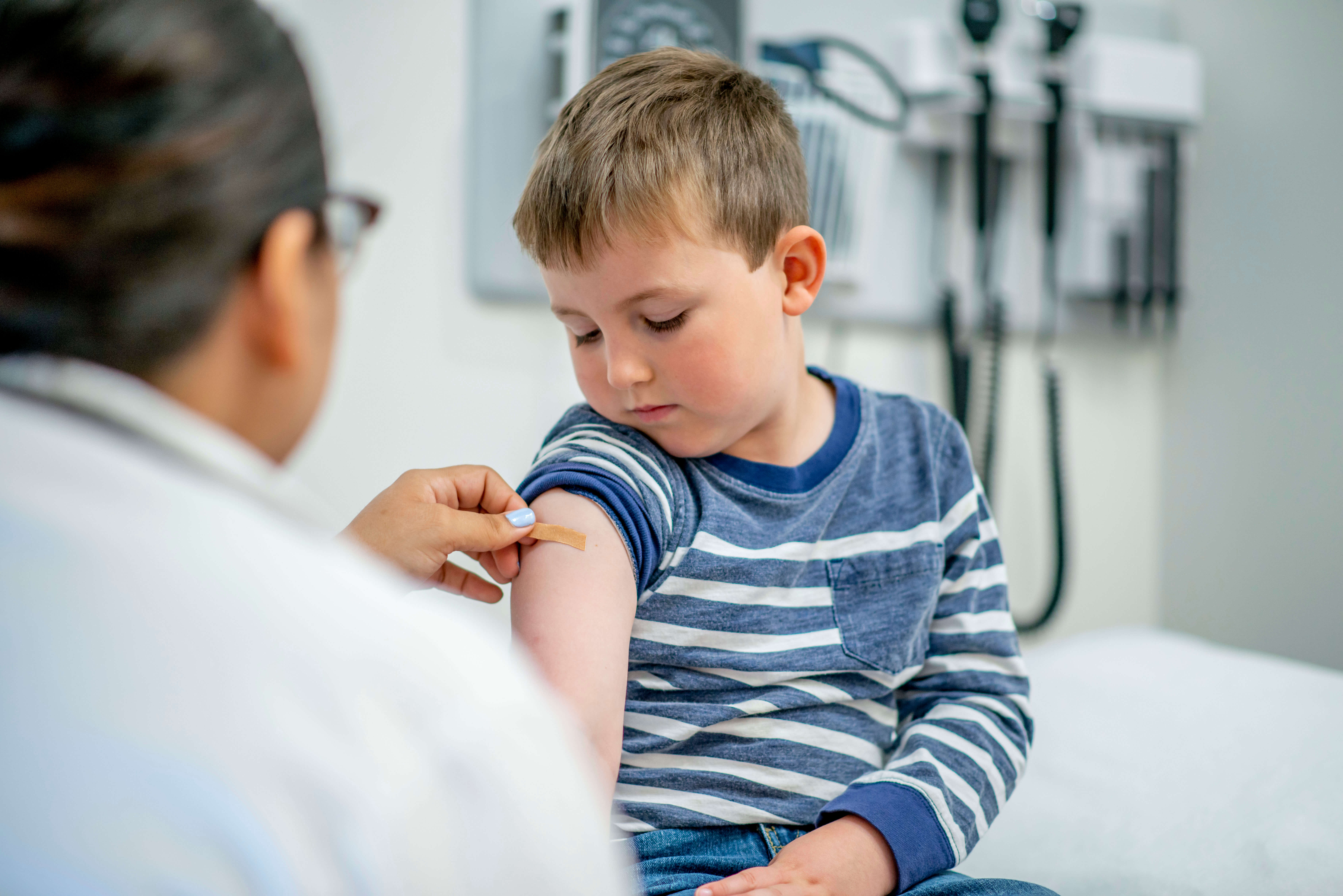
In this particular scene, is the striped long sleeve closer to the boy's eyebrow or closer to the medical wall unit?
the boy's eyebrow

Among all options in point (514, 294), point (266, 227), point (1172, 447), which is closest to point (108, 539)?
point (266, 227)

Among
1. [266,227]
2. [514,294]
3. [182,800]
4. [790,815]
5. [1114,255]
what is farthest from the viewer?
[1114,255]

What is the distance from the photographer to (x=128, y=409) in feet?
1.23

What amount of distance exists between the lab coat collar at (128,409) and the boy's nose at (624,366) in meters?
0.38

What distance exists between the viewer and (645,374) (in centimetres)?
75

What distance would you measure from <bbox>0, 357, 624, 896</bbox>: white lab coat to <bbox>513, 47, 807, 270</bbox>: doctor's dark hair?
16.7 inches

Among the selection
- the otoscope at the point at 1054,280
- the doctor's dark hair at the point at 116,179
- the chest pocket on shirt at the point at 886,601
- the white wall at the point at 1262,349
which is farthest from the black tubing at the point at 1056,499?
the doctor's dark hair at the point at 116,179

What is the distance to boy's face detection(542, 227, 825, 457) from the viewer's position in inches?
28.8

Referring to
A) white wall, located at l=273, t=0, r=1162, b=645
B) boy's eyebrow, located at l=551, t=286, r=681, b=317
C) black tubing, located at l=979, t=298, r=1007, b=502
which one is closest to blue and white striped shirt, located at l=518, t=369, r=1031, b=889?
boy's eyebrow, located at l=551, t=286, r=681, b=317

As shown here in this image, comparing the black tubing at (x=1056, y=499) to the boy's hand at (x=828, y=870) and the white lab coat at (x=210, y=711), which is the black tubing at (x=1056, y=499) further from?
the white lab coat at (x=210, y=711)

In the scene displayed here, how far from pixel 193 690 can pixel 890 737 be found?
68cm

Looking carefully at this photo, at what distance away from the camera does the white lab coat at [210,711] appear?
12.6 inches

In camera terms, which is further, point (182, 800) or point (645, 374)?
point (645, 374)

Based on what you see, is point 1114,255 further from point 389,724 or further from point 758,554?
point 389,724
